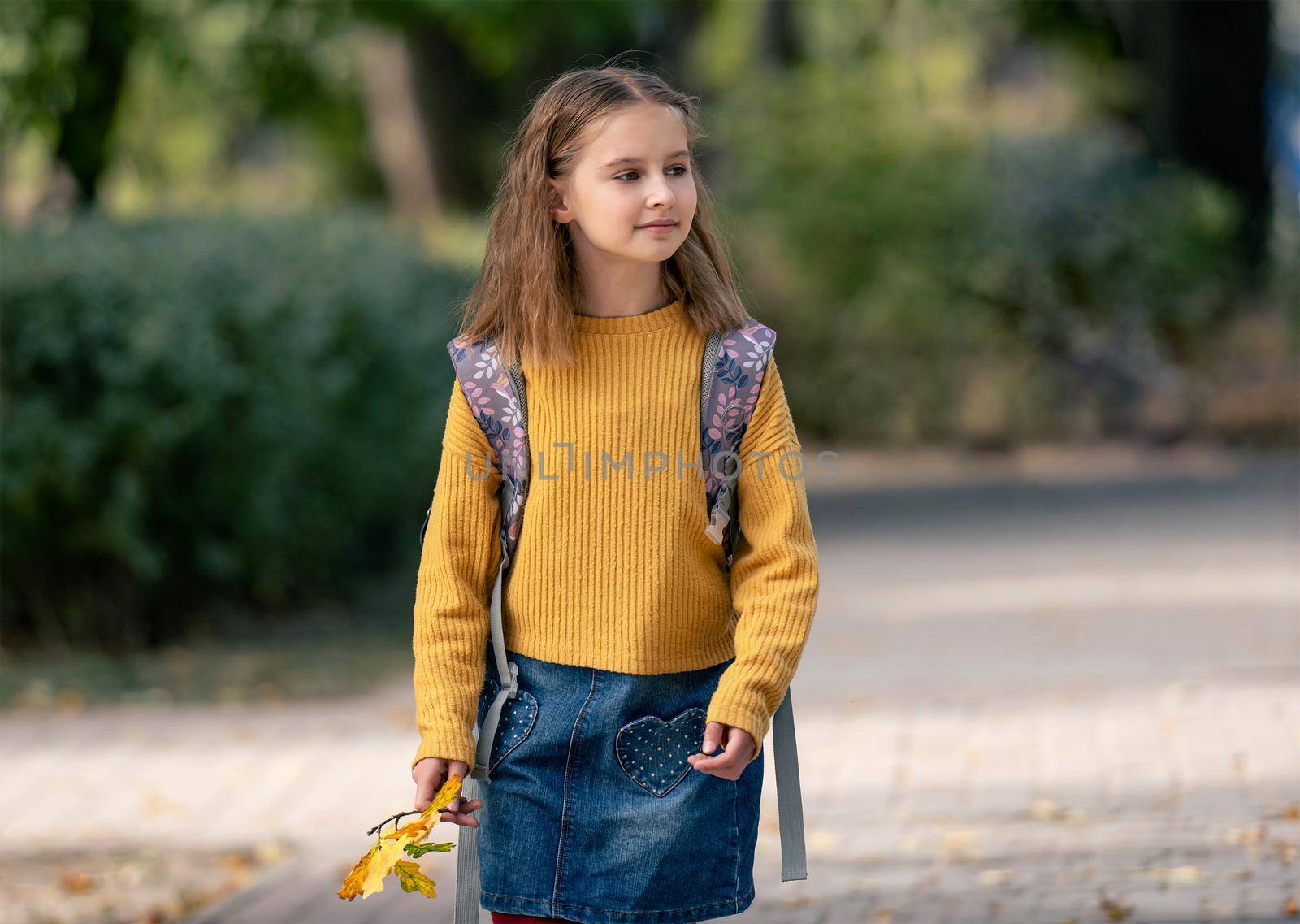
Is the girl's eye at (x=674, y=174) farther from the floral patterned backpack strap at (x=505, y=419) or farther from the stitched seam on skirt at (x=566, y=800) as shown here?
the stitched seam on skirt at (x=566, y=800)

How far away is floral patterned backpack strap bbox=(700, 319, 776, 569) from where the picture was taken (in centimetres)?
285

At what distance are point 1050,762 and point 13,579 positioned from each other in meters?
4.77

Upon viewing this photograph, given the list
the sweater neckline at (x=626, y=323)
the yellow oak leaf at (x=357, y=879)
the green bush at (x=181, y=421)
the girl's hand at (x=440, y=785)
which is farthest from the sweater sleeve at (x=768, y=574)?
the green bush at (x=181, y=421)

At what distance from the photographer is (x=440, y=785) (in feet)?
9.23

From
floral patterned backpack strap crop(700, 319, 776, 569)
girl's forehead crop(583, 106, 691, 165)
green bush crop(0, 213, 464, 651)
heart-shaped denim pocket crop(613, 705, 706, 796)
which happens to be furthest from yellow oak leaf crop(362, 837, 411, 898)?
green bush crop(0, 213, 464, 651)

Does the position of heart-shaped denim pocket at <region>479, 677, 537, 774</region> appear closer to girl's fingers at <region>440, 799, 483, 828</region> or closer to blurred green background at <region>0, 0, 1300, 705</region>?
girl's fingers at <region>440, 799, 483, 828</region>

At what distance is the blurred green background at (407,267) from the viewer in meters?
8.45

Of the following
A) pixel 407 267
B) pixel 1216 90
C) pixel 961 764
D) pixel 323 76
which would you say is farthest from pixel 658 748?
pixel 1216 90

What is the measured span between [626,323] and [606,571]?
367 mm

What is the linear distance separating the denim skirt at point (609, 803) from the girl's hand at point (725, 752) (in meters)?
0.11

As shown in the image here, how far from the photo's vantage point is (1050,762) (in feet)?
20.8

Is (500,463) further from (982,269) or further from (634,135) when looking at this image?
(982,269)

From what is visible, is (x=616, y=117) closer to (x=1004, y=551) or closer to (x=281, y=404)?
(x=281, y=404)

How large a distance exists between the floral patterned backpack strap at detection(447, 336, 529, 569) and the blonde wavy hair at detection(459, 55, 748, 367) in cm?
3
